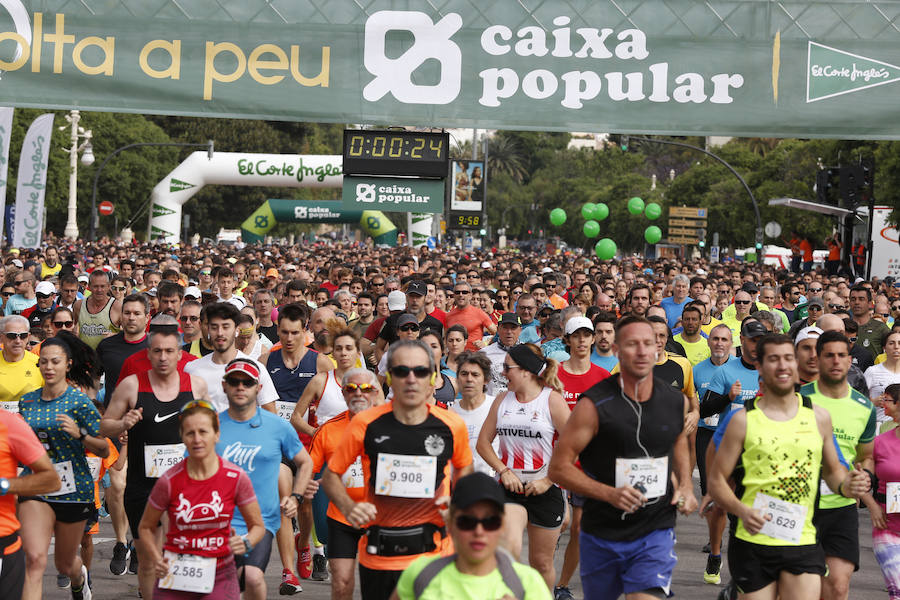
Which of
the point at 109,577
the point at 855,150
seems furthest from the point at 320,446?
the point at 855,150

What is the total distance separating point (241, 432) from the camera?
6816 millimetres

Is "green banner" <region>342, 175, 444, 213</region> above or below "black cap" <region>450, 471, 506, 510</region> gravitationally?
above

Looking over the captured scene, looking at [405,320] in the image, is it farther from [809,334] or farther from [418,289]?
[809,334]

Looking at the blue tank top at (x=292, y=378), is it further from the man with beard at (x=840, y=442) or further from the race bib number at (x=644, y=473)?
the race bib number at (x=644, y=473)

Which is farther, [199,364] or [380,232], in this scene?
[380,232]

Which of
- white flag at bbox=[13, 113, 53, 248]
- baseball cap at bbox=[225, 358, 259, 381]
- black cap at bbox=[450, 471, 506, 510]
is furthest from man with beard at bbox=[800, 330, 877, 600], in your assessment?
white flag at bbox=[13, 113, 53, 248]

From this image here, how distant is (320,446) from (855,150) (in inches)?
1531

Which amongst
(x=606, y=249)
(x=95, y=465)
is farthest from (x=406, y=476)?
(x=606, y=249)

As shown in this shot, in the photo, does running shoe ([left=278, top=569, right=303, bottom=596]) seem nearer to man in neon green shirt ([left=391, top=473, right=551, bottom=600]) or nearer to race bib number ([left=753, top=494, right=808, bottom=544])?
race bib number ([left=753, top=494, right=808, bottom=544])

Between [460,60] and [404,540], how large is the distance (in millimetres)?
5114

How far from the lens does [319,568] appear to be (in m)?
9.09

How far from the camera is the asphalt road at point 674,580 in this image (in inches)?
333

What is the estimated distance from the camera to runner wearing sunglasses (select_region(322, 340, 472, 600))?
5.83 metres

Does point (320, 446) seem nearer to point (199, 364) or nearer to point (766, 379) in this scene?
point (199, 364)
